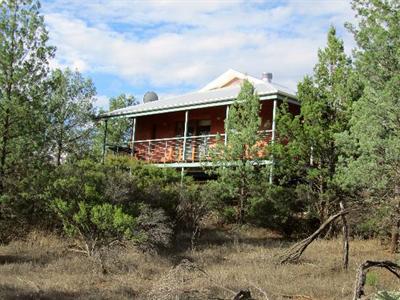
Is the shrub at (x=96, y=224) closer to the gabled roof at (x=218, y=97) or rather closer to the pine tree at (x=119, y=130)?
the gabled roof at (x=218, y=97)

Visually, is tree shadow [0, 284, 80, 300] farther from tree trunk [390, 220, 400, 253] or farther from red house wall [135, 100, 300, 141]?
red house wall [135, 100, 300, 141]

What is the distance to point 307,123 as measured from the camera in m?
18.1

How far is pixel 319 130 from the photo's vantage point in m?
17.6

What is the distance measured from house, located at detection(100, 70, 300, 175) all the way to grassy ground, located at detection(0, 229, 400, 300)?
20.2 ft

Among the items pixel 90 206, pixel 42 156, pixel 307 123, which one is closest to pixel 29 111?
pixel 42 156

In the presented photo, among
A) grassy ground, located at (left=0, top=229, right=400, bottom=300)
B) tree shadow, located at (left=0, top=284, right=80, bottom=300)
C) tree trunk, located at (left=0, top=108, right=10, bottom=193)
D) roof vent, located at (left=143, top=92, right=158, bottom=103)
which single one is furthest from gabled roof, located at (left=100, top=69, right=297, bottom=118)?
tree shadow, located at (left=0, top=284, right=80, bottom=300)

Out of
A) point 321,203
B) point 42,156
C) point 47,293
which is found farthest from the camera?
point 321,203

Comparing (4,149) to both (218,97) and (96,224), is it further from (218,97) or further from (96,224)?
(218,97)

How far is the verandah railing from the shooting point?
79.6 ft

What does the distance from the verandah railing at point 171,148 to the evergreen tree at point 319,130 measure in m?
4.34

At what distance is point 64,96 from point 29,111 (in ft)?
35.3

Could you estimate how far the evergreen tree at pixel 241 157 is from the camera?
18.7 m

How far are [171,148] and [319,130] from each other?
1008 centimetres

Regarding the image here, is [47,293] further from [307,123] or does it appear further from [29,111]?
[307,123]
